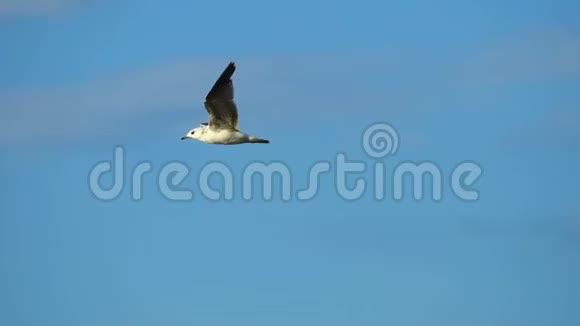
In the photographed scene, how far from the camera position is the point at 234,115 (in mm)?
100688

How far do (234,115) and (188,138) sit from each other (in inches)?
119

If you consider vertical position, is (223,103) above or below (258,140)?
above

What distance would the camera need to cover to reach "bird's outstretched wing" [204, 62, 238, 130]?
10006 cm

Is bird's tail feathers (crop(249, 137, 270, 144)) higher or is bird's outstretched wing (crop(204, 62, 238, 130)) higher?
bird's outstretched wing (crop(204, 62, 238, 130))

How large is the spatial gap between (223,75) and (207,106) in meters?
1.14

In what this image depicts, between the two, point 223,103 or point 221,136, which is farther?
point 221,136

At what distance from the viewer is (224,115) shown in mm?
100688

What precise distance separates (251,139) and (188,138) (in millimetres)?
3244

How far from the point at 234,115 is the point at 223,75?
132 cm

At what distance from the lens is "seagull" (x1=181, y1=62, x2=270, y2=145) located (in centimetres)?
10012

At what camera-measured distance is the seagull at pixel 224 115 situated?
10012cm

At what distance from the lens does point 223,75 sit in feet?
328

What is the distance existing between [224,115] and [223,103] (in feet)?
1.49

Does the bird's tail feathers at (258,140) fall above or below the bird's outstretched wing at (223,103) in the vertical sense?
below
